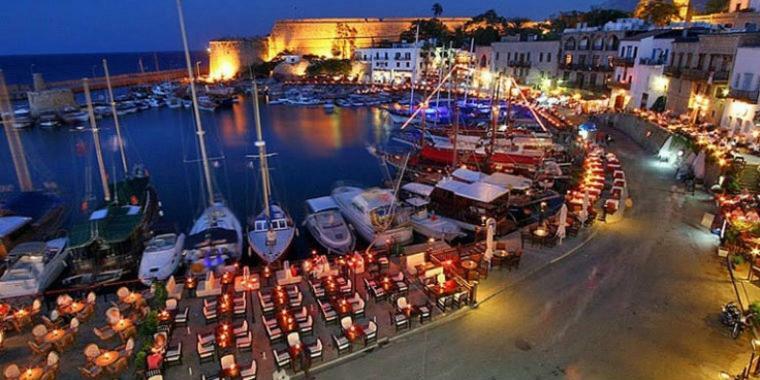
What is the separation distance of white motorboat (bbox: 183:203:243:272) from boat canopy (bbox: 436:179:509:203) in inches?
458

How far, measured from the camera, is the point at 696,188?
24328 millimetres

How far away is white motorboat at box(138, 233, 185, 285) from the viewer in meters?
19.7

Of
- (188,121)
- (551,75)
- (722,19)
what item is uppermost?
(722,19)

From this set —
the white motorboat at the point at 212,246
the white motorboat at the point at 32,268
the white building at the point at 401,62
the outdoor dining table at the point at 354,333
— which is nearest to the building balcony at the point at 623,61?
the white motorboat at the point at 212,246

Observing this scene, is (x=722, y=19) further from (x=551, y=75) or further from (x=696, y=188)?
(x=696, y=188)

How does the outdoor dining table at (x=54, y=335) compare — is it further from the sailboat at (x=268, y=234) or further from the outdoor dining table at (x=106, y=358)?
the sailboat at (x=268, y=234)

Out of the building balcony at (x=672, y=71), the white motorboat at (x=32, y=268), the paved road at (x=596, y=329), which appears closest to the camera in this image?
the paved road at (x=596, y=329)

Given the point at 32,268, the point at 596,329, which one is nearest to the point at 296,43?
the point at 32,268

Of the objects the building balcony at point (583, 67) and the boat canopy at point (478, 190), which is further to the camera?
the building balcony at point (583, 67)

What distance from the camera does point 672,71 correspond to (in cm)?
3881

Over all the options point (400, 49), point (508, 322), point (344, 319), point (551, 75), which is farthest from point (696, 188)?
point (400, 49)

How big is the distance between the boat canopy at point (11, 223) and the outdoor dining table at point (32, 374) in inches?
544

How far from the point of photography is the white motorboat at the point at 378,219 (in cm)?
2298

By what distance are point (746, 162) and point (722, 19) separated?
5668 centimetres
